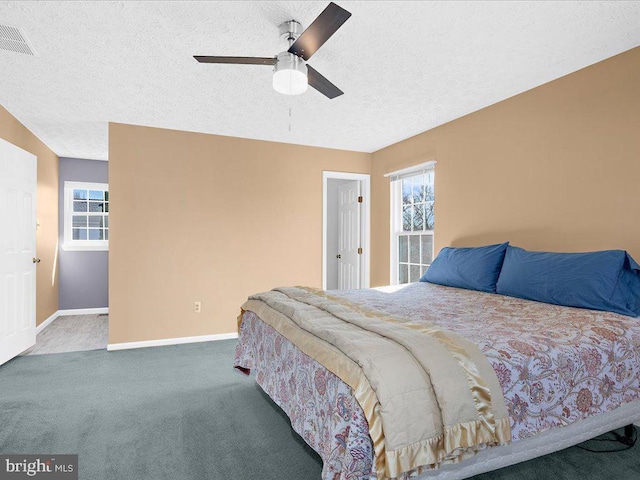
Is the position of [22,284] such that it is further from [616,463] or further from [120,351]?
[616,463]

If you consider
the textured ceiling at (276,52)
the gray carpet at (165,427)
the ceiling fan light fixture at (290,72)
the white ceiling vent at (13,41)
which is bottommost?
the gray carpet at (165,427)

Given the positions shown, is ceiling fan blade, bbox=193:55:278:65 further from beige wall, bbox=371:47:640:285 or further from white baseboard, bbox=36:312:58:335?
white baseboard, bbox=36:312:58:335

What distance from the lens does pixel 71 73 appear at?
3.02m

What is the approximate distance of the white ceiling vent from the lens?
7.79ft

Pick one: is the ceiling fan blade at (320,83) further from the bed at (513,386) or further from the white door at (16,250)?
the white door at (16,250)

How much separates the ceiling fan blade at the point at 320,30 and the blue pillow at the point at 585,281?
2075 millimetres

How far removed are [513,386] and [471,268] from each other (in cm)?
172

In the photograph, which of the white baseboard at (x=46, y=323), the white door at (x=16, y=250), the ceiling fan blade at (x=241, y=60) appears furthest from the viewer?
the white baseboard at (x=46, y=323)

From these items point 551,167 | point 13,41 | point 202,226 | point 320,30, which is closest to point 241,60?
point 320,30

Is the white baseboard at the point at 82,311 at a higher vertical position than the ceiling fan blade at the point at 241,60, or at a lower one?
lower

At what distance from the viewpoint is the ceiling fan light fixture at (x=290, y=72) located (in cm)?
221

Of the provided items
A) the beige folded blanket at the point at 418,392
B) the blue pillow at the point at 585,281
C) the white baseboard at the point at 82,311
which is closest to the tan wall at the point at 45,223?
the white baseboard at the point at 82,311

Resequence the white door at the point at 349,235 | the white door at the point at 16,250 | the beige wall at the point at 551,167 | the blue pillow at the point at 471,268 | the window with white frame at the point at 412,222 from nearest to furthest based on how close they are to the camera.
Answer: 1. the beige wall at the point at 551,167
2. the blue pillow at the point at 471,268
3. the white door at the point at 16,250
4. the window with white frame at the point at 412,222
5. the white door at the point at 349,235

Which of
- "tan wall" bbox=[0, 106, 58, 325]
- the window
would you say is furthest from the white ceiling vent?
the window
